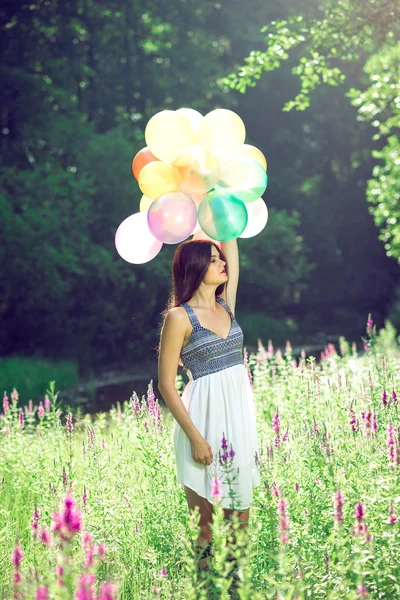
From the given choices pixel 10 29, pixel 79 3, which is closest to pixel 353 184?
pixel 79 3

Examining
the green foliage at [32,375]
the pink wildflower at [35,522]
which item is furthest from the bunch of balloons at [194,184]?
the green foliage at [32,375]

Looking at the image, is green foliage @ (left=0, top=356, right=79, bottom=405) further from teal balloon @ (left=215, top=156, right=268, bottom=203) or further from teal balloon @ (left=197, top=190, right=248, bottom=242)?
teal balloon @ (left=197, top=190, right=248, bottom=242)

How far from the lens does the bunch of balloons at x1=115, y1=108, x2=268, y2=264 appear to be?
12.8ft

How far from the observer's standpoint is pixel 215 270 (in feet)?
11.9

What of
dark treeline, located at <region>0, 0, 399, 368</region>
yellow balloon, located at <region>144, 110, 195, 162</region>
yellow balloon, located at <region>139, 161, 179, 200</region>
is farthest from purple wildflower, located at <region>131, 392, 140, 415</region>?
dark treeline, located at <region>0, 0, 399, 368</region>

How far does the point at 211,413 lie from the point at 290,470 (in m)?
0.60

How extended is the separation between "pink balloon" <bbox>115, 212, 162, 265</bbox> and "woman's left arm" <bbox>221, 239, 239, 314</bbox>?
1.39 ft

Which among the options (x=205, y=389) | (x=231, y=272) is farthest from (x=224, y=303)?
(x=205, y=389)

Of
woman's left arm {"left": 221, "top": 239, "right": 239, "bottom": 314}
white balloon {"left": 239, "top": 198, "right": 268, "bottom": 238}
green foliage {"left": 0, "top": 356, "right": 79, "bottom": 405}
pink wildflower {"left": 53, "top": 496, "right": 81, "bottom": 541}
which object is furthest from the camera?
green foliage {"left": 0, "top": 356, "right": 79, "bottom": 405}

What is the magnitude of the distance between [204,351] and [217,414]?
0.99 feet

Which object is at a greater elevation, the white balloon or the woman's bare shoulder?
the white balloon

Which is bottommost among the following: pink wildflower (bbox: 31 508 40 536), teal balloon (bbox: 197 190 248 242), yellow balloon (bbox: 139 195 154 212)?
pink wildflower (bbox: 31 508 40 536)

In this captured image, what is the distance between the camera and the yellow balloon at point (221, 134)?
431 cm

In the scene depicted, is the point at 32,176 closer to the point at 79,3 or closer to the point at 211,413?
the point at 79,3
